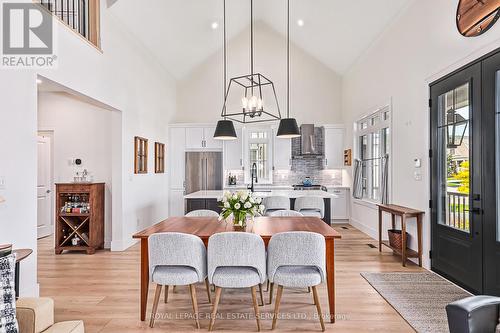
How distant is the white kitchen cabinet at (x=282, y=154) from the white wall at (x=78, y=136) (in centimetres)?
401

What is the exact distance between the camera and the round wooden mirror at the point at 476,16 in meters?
3.03

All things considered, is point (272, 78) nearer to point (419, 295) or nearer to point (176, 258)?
point (419, 295)

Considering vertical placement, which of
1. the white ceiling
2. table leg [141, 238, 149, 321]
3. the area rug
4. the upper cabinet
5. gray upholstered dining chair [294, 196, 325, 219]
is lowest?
the area rug

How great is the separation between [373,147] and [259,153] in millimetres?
2866

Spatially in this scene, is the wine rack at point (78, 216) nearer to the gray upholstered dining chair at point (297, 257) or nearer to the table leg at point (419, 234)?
the gray upholstered dining chair at point (297, 257)

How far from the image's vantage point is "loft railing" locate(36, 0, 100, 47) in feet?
13.5

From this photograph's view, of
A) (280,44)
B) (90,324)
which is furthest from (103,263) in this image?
(280,44)

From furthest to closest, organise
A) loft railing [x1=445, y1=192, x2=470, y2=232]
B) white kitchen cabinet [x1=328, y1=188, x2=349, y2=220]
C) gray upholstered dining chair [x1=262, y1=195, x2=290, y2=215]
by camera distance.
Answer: white kitchen cabinet [x1=328, y1=188, x2=349, y2=220] → gray upholstered dining chair [x1=262, y1=195, x2=290, y2=215] → loft railing [x1=445, y1=192, x2=470, y2=232]

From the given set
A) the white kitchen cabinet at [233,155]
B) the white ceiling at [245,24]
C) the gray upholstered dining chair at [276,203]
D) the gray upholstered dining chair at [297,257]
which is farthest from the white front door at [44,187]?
the gray upholstered dining chair at [297,257]

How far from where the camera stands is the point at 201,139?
327 inches

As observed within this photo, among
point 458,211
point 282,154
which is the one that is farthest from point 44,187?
point 458,211

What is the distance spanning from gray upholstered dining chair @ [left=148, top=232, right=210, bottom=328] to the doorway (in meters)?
2.72

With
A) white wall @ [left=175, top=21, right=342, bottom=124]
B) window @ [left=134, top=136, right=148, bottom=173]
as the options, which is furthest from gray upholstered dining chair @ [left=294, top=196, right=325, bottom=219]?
white wall @ [left=175, top=21, right=342, bottom=124]

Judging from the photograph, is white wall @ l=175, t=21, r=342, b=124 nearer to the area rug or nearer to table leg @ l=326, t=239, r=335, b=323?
the area rug
